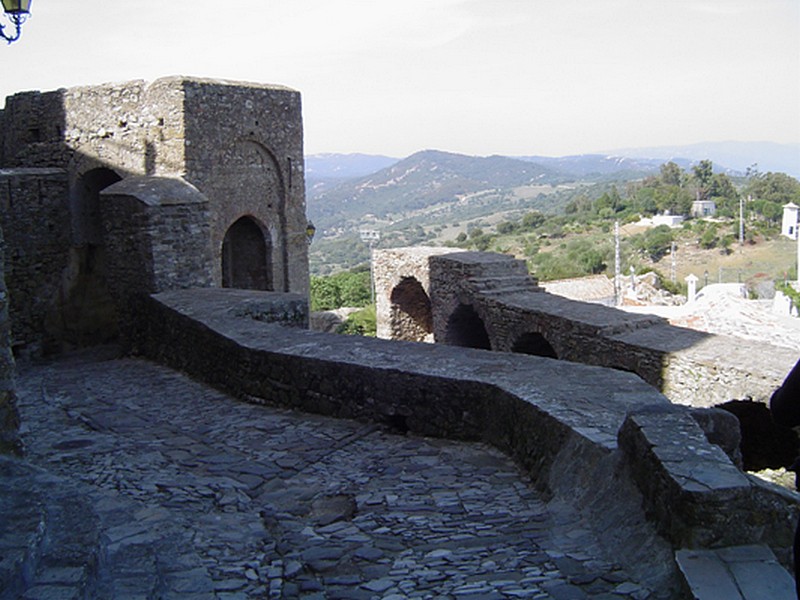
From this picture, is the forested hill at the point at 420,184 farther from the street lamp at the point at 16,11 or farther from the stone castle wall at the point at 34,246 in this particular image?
the street lamp at the point at 16,11

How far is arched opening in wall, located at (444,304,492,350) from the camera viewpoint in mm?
19138

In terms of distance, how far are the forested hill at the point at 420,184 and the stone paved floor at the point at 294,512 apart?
120778 mm

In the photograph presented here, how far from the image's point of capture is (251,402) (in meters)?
6.62

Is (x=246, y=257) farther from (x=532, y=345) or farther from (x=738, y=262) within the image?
(x=738, y=262)

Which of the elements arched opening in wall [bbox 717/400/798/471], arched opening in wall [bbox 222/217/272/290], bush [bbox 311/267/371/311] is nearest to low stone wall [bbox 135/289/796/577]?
arched opening in wall [bbox 717/400/798/471]

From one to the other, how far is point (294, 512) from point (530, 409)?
4.68 feet

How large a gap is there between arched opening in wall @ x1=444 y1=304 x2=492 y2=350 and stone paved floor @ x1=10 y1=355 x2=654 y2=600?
41.6 ft

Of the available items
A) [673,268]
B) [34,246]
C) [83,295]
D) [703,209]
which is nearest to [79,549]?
[34,246]

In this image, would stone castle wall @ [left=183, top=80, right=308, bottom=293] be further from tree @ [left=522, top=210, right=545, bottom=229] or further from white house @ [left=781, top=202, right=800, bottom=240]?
tree @ [left=522, top=210, right=545, bottom=229]

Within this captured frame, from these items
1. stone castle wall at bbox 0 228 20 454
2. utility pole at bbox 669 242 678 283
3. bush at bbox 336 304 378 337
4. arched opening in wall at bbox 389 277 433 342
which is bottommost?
utility pole at bbox 669 242 678 283

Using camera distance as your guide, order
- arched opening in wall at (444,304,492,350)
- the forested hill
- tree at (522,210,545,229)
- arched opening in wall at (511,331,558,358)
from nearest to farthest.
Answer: arched opening in wall at (511,331,558,358), arched opening in wall at (444,304,492,350), tree at (522,210,545,229), the forested hill

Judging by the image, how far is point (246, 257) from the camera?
589 inches

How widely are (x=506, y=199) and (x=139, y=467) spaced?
14369cm

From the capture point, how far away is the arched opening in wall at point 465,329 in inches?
753
